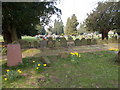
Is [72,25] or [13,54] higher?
[72,25]

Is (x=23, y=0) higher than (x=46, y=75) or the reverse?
higher

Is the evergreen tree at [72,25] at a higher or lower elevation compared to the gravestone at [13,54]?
higher

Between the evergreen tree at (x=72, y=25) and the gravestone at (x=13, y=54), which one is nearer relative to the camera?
the gravestone at (x=13, y=54)

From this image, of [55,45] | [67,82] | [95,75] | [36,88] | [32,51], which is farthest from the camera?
[55,45]

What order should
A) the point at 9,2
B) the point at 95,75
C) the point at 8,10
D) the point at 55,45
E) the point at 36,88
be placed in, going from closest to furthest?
1. the point at 36,88
2. the point at 95,75
3. the point at 9,2
4. the point at 8,10
5. the point at 55,45

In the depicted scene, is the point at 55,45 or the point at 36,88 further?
the point at 55,45

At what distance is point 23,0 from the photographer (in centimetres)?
688

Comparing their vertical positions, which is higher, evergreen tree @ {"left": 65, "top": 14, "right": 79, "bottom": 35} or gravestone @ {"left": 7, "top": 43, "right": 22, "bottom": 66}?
evergreen tree @ {"left": 65, "top": 14, "right": 79, "bottom": 35}

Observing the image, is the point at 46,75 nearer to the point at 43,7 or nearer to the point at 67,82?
the point at 67,82

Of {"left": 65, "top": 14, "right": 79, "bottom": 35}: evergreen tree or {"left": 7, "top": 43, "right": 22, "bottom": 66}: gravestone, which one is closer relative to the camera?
{"left": 7, "top": 43, "right": 22, "bottom": 66}: gravestone

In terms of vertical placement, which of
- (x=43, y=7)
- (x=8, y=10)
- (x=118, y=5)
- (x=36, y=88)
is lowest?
(x=36, y=88)

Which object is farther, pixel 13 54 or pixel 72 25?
pixel 72 25

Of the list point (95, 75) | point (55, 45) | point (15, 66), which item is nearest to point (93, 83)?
point (95, 75)

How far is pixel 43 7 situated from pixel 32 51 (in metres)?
4.21
